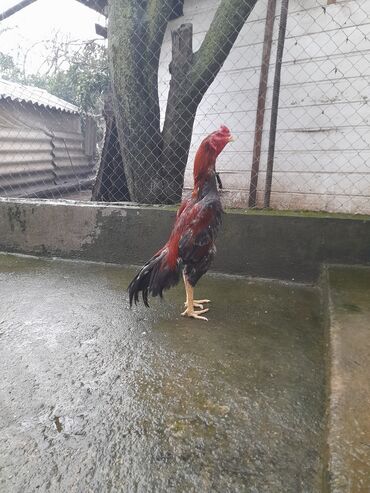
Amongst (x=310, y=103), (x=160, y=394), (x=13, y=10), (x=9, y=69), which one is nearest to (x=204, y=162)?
(x=160, y=394)

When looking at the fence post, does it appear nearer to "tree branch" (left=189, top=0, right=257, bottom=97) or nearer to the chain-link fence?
the chain-link fence

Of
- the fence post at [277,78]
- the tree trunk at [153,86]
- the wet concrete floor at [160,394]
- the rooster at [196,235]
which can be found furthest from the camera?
the tree trunk at [153,86]

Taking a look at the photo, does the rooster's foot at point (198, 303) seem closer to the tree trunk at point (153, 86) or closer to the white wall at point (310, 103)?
the tree trunk at point (153, 86)

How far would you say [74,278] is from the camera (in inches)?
130

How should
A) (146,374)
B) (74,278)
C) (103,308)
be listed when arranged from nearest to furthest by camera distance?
(146,374) → (103,308) → (74,278)

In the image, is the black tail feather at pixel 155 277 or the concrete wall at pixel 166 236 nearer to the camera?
the black tail feather at pixel 155 277

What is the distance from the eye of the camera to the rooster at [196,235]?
2400 millimetres

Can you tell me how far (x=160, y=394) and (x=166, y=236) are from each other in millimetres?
1895

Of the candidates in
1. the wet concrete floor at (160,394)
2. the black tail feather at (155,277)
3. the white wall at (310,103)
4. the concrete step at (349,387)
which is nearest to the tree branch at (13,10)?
the white wall at (310,103)

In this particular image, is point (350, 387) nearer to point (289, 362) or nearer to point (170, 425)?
point (289, 362)

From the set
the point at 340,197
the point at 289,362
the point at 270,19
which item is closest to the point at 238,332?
the point at 289,362

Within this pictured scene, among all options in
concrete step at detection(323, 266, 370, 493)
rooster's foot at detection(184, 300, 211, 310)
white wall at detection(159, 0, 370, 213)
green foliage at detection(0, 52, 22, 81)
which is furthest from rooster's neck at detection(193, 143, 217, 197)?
green foliage at detection(0, 52, 22, 81)

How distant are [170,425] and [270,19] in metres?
4.15

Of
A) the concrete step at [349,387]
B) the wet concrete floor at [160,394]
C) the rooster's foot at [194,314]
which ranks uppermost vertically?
the concrete step at [349,387]
